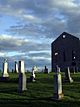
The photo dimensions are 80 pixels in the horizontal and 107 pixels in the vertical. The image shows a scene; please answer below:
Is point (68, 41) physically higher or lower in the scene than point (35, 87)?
higher

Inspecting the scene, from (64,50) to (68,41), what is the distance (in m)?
2.43

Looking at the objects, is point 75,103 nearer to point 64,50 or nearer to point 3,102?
point 3,102

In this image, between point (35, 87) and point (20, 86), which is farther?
point (35, 87)

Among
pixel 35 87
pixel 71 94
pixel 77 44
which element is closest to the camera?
pixel 71 94

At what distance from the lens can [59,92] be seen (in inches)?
953

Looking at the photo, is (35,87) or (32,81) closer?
(35,87)

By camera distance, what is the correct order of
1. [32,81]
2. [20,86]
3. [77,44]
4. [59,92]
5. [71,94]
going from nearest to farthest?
[59,92] < [71,94] < [20,86] < [32,81] < [77,44]

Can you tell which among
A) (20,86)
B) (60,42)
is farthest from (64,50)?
(20,86)

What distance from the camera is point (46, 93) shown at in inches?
1032

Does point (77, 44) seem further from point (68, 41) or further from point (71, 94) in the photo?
point (71, 94)

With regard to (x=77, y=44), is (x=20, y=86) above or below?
below

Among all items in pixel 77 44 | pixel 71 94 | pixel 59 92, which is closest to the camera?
pixel 59 92

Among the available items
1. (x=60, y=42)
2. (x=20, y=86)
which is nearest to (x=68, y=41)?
(x=60, y=42)

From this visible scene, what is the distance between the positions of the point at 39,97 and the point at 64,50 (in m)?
72.7
